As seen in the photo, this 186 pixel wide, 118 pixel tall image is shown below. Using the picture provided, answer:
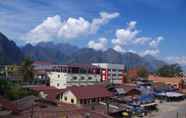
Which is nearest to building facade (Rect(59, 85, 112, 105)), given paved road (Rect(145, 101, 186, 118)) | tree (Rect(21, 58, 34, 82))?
paved road (Rect(145, 101, 186, 118))

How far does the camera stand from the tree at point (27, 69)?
63806 millimetres

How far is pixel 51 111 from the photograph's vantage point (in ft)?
103

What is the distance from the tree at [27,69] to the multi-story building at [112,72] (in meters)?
22.3

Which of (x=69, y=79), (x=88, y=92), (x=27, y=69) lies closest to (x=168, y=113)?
(x=88, y=92)

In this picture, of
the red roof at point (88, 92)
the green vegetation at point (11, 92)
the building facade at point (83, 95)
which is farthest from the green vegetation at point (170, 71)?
the green vegetation at point (11, 92)

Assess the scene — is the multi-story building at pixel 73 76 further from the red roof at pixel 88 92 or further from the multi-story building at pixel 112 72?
the red roof at pixel 88 92

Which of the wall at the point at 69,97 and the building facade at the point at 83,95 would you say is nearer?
the building facade at the point at 83,95

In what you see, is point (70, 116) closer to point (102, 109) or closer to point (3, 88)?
point (102, 109)

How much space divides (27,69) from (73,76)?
36.0ft

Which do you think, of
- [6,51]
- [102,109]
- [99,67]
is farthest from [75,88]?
[6,51]

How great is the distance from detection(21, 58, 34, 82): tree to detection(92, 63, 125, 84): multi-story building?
2235 cm

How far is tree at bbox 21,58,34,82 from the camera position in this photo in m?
63.8

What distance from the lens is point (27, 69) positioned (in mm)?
65000

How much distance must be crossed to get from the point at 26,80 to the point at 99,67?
70.9 feet
